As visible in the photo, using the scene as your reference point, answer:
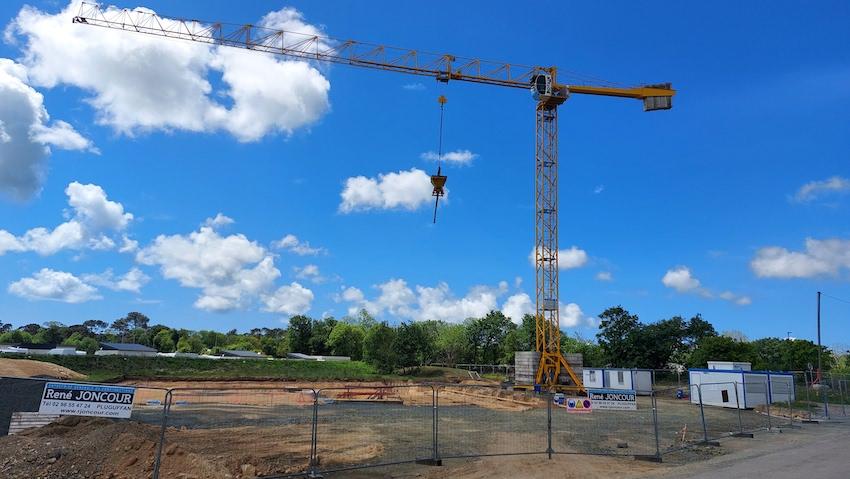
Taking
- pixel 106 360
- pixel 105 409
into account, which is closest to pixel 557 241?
pixel 105 409

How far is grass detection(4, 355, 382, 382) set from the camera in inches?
2281

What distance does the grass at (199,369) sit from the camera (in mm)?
57938

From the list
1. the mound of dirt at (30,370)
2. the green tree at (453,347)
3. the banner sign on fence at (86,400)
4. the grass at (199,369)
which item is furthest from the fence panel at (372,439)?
the green tree at (453,347)

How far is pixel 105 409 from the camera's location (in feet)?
34.6

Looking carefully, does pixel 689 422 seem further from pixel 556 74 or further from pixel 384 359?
pixel 384 359

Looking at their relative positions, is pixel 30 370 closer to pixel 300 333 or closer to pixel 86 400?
pixel 86 400

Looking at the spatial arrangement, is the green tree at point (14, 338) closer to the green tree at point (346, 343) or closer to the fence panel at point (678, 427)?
the green tree at point (346, 343)

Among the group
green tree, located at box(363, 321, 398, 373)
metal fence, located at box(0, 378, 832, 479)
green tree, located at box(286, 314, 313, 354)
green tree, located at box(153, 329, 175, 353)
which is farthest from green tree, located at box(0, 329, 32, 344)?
metal fence, located at box(0, 378, 832, 479)

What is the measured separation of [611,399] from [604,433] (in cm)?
680

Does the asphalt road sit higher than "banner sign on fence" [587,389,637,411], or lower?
lower

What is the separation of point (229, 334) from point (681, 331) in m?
137

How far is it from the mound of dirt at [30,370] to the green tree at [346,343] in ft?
218

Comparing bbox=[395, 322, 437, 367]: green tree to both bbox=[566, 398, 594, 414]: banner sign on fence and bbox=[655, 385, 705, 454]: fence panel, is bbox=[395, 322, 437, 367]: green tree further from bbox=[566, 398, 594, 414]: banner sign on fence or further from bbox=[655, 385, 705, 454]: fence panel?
bbox=[566, 398, 594, 414]: banner sign on fence

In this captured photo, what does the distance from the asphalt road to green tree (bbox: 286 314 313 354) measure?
361 feet
